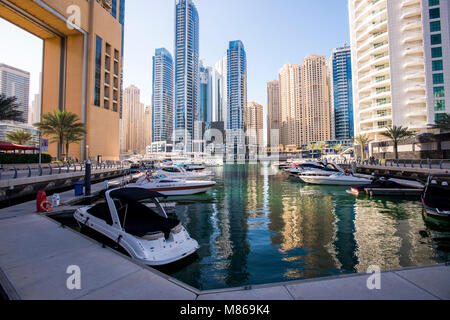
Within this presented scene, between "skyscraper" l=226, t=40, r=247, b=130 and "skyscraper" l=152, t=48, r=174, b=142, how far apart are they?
48.4 metres

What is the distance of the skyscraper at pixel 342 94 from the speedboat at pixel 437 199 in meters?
158

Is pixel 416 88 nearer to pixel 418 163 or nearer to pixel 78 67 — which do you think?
pixel 418 163

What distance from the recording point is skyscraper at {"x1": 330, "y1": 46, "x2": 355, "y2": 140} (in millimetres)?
155750

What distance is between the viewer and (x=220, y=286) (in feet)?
18.6

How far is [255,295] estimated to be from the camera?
3.88 metres

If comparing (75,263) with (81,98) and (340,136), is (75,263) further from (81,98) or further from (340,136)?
(340,136)

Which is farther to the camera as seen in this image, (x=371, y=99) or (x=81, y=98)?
(x=371, y=99)

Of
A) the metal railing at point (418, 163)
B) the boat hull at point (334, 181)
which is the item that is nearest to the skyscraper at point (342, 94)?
the metal railing at point (418, 163)

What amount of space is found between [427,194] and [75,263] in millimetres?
16911

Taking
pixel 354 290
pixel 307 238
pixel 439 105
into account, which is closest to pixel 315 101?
pixel 439 105

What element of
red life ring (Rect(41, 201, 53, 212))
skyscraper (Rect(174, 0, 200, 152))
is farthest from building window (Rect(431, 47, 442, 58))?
skyscraper (Rect(174, 0, 200, 152))

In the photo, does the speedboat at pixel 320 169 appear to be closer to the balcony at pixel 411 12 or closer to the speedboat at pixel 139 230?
the speedboat at pixel 139 230

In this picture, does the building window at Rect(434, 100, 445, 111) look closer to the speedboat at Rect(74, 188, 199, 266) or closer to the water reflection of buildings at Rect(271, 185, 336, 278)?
the water reflection of buildings at Rect(271, 185, 336, 278)

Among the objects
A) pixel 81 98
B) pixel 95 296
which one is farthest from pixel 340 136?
pixel 95 296
